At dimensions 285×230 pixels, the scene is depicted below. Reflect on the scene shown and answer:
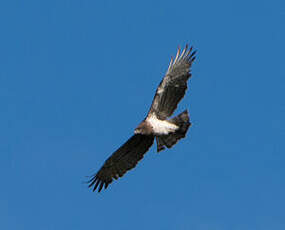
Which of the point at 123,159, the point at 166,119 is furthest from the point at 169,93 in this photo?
the point at 123,159

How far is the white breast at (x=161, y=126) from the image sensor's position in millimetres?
16156

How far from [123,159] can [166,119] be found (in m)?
1.91

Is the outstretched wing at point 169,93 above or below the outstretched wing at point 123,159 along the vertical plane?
above

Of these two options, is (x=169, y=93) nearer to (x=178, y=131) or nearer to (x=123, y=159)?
(x=178, y=131)

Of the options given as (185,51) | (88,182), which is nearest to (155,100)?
(185,51)

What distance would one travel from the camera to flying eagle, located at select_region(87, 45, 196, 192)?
1616cm

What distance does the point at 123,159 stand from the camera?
1750 cm

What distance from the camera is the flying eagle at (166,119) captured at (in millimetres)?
16156

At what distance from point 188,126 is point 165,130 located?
0.59 meters

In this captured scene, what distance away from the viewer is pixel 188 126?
52.5 feet

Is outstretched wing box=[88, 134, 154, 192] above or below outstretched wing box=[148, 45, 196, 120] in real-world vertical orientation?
below

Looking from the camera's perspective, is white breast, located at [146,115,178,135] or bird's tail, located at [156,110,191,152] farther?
white breast, located at [146,115,178,135]

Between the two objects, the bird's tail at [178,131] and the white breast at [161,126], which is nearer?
the bird's tail at [178,131]

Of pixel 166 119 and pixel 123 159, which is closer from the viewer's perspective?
pixel 166 119
